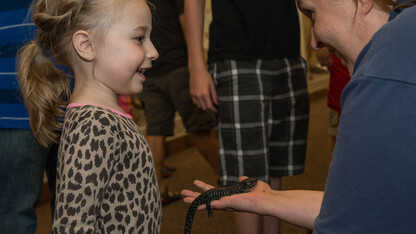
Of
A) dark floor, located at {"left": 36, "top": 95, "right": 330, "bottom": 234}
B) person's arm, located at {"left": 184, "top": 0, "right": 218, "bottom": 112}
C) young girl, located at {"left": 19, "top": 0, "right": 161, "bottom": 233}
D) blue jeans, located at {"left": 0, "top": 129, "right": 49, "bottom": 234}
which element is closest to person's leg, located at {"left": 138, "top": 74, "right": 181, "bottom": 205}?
dark floor, located at {"left": 36, "top": 95, "right": 330, "bottom": 234}

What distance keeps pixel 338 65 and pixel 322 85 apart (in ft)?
12.9

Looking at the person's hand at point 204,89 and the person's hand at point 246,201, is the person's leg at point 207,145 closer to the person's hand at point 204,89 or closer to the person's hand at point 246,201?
the person's hand at point 204,89

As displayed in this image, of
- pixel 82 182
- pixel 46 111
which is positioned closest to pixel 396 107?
pixel 82 182

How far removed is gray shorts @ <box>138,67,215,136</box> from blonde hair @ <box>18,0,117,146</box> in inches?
50.5

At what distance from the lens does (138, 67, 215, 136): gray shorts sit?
2.87m

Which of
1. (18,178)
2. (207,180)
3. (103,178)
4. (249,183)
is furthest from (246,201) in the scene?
(207,180)

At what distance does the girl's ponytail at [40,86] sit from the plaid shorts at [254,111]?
613 mm

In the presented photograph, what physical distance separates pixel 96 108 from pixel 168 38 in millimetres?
1631

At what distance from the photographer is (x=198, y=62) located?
1855mm

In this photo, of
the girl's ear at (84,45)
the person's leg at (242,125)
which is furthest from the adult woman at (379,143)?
the person's leg at (242,125)

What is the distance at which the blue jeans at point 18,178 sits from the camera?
174 centimetres

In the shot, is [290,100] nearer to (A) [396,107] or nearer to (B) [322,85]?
(A) [396,107]

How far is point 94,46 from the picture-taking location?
1.35 m

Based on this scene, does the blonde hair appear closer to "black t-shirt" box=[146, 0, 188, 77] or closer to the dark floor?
"black t-shirt" box=[146, 0, 188, 77]
